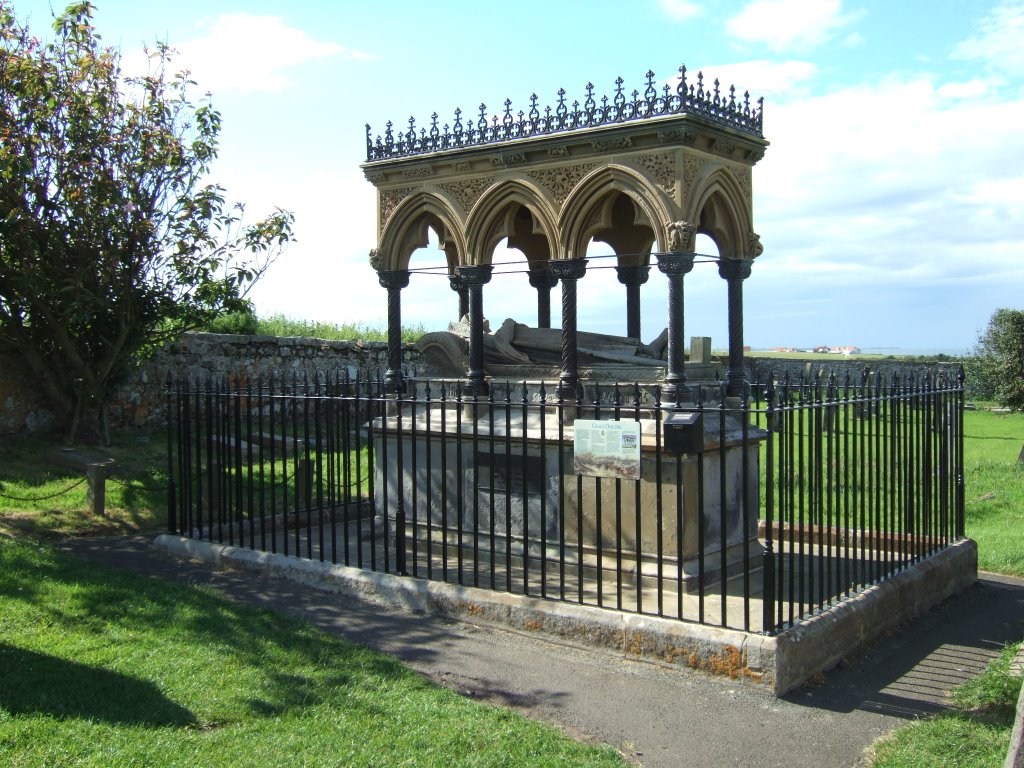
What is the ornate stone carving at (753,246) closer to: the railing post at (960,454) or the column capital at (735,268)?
the column capital at (735,268)

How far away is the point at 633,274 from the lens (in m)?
10.4

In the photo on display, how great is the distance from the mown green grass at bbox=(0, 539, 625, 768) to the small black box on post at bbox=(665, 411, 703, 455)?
2.07 meters

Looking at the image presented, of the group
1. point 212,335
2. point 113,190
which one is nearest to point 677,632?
point 113,190

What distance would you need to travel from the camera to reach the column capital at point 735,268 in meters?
8.79

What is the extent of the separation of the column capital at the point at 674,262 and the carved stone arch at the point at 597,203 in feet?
0.97

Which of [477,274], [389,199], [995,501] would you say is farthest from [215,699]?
[995,501]

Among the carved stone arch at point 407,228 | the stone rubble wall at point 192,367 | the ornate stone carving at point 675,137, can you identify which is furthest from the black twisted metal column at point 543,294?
the ornate stone carving at point 675,137

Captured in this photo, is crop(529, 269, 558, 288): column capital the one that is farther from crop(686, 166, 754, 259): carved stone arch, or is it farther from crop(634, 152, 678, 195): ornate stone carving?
crop(634, 152, 678, 195): ornate stone carving

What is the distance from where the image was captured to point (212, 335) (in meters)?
16.9

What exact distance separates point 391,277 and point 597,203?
Answer: 2557 mm

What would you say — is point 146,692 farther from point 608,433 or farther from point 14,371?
point 14,371

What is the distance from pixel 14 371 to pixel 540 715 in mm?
11305

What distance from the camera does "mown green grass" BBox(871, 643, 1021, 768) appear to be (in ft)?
15.5

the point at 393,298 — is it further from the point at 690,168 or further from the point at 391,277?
the point at 690,168
